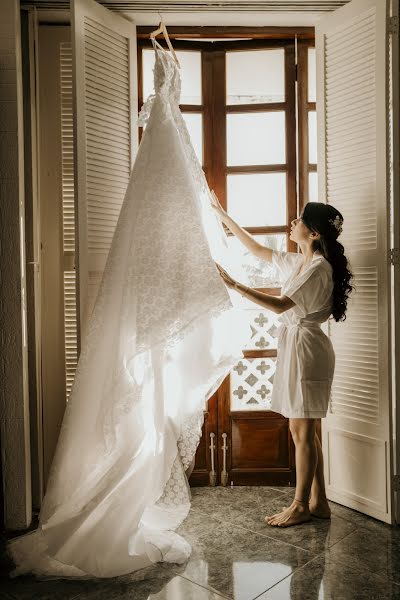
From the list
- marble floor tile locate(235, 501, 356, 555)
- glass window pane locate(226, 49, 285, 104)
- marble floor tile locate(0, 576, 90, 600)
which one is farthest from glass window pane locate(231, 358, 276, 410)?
glass window pane locate(226, 49, 285, 104)

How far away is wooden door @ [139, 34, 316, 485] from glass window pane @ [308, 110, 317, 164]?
0.03 m

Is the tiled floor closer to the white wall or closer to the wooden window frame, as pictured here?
the white wall

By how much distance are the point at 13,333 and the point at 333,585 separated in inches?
73.6

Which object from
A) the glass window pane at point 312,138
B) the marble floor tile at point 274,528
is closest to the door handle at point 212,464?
the marble floor tile at point 274,528

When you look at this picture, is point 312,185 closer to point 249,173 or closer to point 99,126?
point 249,173

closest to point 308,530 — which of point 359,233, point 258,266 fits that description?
point 258,266

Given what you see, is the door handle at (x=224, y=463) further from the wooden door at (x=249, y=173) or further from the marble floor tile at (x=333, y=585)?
the marble floor tile at (x=333, y=585)

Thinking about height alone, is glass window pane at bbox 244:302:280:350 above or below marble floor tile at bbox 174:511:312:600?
above

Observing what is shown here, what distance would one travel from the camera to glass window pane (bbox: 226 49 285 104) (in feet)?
10.4

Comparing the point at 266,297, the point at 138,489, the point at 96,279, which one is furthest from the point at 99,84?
the point at 138,489

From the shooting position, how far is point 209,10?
9.54 ft

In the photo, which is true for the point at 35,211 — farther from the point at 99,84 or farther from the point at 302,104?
the point at 302,104

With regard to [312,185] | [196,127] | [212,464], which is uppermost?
[196,127]

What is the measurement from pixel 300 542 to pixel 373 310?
1205 mm
